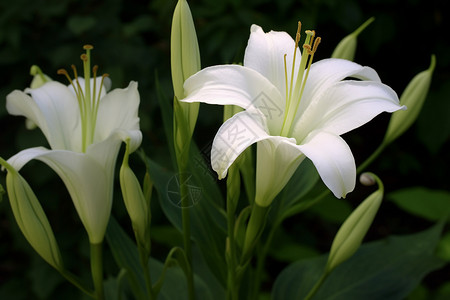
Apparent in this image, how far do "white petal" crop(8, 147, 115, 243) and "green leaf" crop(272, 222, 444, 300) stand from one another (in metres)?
0.26

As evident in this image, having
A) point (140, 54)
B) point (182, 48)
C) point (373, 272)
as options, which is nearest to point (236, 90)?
point (182, 48)

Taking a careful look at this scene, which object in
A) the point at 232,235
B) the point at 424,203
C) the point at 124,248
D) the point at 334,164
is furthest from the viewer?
the point at 424,203

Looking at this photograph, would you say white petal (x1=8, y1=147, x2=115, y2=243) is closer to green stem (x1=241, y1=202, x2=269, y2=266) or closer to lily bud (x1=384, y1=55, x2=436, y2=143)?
green stem (x1=241, y1=202, x2=269, y2=266)

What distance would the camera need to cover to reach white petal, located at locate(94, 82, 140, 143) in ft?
1.44

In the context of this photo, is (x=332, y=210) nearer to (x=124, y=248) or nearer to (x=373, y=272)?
(x=373, y=272)

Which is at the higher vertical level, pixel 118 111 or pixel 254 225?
pixel 118 111

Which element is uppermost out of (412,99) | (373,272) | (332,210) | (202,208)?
(412,99)

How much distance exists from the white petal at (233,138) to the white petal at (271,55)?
7 cm

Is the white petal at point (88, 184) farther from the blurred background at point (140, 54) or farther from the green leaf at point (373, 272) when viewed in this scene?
the blurred background at point (140, 54)

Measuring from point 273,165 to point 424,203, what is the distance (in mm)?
722

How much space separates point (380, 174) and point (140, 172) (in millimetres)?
945

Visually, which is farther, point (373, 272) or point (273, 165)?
point (373, 272)

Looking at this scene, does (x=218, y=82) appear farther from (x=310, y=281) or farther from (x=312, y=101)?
(x=310, y=281)

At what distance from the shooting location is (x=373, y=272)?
23.8 inches
